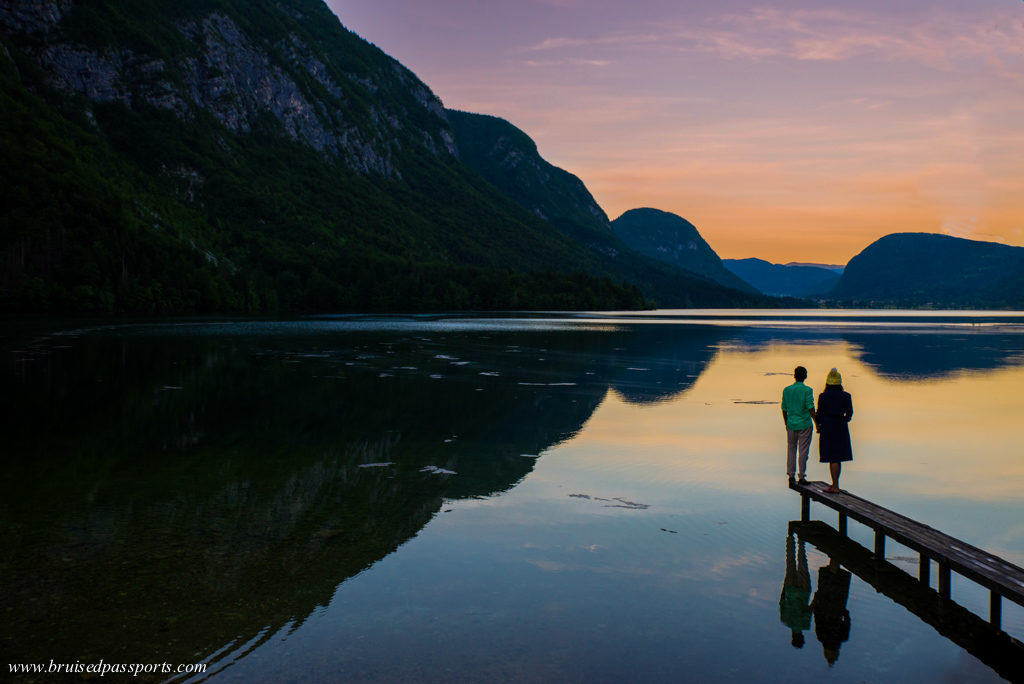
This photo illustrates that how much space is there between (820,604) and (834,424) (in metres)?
5.83

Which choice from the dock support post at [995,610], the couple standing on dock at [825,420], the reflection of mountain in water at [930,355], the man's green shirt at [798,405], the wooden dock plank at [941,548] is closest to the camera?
the wooden dock plank at [941,548]

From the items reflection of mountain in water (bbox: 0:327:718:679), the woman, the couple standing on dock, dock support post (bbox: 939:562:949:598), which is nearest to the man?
the couple standing on dock

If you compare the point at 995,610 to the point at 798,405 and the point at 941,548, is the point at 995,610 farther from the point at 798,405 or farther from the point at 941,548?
the point at 798,405

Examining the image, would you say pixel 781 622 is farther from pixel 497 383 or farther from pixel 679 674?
pixel 497 383

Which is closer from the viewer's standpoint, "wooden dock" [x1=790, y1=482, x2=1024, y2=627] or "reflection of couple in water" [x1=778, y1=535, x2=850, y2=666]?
"reflection of couple in water" [x1=778, y1=535, x2=850, y2=666]

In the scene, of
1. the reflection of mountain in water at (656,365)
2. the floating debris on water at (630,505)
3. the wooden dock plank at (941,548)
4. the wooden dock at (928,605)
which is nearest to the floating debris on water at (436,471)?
the floating debris on water at (630,505)

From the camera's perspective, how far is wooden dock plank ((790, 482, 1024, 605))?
32.9ft

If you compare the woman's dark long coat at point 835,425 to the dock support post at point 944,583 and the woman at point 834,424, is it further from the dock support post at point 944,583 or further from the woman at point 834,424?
the dock support post at point 944,583

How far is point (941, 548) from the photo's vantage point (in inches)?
444

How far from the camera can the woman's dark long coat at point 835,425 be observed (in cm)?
1551

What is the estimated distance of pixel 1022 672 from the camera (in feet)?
29.2

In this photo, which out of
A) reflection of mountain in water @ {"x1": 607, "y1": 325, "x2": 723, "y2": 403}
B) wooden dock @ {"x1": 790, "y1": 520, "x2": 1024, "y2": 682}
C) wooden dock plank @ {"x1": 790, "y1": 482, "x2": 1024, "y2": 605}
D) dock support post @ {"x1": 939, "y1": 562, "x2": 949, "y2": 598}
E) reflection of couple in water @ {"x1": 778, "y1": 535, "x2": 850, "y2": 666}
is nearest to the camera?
wooden dock @ {"x1": 790, "y1": 520, "x2": 1024, "y2": 682}

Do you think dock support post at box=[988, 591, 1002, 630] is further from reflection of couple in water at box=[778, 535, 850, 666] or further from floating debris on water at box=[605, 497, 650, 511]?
floating debris on water at box=[605, 497, 650, 511]

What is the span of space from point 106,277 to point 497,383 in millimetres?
144428
